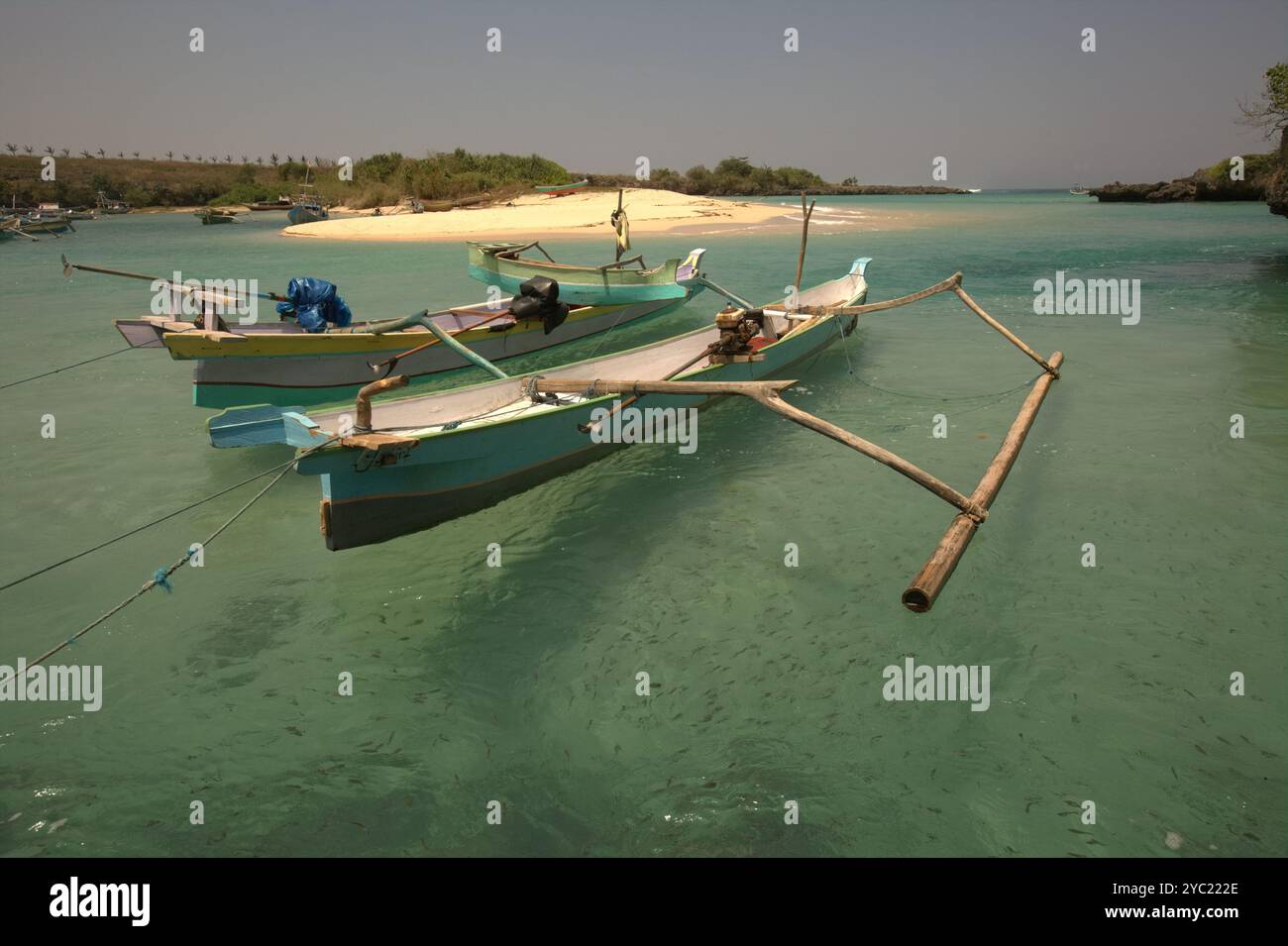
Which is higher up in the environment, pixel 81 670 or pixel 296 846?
pixel 81 670

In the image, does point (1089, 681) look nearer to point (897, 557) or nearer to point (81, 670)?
point (897, 557)

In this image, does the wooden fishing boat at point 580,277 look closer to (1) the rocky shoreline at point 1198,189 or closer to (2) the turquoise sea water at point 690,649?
(2) the turquoise sea water at point 690,649

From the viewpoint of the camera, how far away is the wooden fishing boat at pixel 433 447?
570 centimetres

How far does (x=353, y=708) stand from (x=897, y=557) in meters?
4.62

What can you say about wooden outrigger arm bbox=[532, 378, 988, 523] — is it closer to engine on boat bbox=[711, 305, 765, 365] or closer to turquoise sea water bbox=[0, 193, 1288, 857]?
turquoise sea water bbox=[0, 193, 1288, 857]

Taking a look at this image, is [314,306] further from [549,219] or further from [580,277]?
[549,219]

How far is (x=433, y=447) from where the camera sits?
6141mm

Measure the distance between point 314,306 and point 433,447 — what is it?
18.1 feet

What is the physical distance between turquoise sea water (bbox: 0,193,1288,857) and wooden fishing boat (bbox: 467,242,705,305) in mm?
4251

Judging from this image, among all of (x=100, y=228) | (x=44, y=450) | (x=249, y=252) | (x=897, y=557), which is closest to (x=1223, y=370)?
(x=897, y=557)

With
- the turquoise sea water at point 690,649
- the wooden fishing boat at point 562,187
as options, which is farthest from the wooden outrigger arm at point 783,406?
the wooden fishing boat at point 562,187

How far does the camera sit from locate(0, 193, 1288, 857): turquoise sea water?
13.3 ft

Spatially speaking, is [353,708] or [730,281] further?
[730,281]

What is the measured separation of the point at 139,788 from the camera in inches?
168
